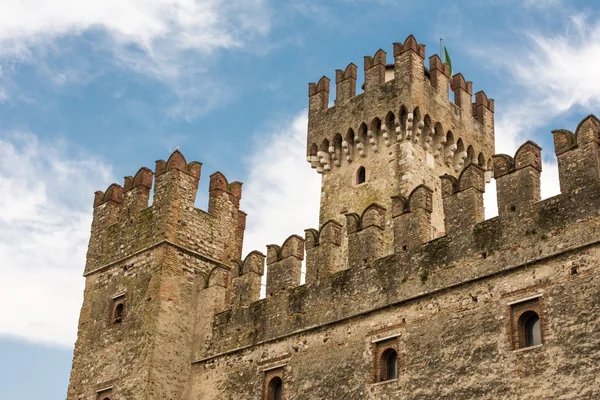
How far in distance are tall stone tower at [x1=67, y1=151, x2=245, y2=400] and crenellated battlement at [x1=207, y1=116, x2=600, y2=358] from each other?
1.16 meters

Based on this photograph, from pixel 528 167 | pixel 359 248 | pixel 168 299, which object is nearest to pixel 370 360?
pixel 359 248

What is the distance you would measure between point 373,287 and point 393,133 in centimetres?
956

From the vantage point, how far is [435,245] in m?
14.8

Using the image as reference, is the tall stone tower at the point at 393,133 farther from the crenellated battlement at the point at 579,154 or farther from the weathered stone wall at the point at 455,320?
the crenellated battlement at the point at 579,154

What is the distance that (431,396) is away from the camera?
13773 mm

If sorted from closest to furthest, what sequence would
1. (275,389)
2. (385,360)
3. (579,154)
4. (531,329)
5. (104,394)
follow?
(531,329) → (579,154) → (385,360) → (275,389) → (104,394)

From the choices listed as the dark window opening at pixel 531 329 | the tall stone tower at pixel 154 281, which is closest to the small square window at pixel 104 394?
the tall stone tower at pixel 154 281

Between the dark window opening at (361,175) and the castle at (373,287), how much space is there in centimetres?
12

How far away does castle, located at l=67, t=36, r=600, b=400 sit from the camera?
42.6 feet

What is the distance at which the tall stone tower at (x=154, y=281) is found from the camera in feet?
58.7

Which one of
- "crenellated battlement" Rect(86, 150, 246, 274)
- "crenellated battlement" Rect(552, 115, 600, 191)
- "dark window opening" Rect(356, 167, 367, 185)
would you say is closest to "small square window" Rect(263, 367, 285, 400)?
"crenellated battlement" Rect(86, 150, 246, 274)

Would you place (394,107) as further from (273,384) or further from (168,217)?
(273,384)

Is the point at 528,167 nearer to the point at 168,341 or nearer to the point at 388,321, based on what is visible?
the point at 388,321

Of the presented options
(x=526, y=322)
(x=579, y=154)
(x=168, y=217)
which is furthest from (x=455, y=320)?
(x=168, y=217)
